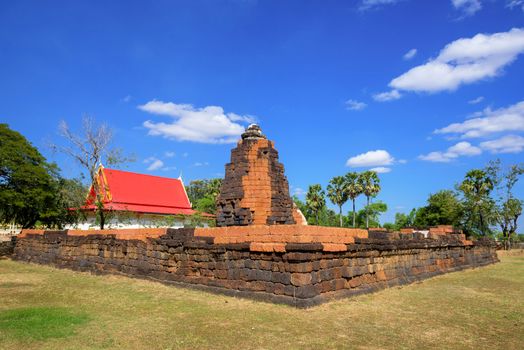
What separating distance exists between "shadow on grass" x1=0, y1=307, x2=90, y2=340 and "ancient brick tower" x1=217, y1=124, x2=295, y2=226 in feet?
19.6

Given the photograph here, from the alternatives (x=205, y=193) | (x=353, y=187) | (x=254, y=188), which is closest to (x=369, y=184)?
(x=353, y=187)

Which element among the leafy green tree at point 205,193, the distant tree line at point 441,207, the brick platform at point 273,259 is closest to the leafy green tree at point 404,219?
the distant tree line at point 441,207

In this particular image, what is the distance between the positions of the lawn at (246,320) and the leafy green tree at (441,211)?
90.1 feet

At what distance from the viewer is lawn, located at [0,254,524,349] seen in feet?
15.6

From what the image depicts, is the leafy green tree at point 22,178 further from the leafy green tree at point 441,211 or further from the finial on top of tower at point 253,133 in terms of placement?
the leafy green tree at point 441,211

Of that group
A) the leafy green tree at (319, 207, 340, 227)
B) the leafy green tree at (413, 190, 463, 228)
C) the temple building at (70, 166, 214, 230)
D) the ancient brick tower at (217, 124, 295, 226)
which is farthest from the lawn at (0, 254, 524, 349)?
the leafy green tree at (319, 207, 340, 227)

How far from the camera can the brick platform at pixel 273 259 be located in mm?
7012

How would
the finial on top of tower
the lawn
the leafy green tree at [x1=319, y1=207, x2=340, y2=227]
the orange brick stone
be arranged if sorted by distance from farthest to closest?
the leafy green tree at [x1=319, y1=207, x2=340, y2=227]
the finial on top of tower
the orange brick stone
the lawn

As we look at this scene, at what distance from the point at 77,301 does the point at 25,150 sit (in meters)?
13.6

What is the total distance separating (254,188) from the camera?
11961 millimetres

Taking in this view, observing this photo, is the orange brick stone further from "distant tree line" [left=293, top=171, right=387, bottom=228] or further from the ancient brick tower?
"distant tree line" [left=293, top=171, right=387, bottom=228]

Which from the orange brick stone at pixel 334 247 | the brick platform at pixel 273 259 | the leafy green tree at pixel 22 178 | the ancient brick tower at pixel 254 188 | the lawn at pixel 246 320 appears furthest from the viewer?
the leafy green tree at pixel 22 178

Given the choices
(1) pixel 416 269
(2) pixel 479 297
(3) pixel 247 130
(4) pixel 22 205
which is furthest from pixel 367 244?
(4) pixel 22 205

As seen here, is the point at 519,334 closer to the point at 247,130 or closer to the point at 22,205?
the point at 247,130
